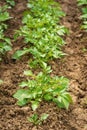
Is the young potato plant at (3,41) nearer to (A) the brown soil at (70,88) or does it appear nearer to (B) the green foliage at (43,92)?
(A) the brown soil at (70,88)

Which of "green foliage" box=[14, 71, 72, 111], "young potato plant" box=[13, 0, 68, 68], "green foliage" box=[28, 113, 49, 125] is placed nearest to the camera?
"green foliage" box=[28, 113, 49, 125]

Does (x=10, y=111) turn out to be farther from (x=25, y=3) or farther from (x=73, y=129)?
(x=25, y=3)

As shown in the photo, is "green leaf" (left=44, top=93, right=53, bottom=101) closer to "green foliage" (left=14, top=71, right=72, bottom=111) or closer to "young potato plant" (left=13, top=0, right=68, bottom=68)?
"green foliage" (left=14, top=71, right=72, bottom=111)

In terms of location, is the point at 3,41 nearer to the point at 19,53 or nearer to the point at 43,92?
the point at 19,53

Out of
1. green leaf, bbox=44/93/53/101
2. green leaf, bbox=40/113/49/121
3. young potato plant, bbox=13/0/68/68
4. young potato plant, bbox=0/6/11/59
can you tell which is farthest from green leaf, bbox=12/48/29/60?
green leaf, bbox=40/113/49/121

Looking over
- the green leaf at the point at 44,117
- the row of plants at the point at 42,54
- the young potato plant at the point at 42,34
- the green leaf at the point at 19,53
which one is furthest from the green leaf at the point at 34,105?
the green leaf at the point at 19,53

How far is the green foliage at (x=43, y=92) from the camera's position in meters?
3.71

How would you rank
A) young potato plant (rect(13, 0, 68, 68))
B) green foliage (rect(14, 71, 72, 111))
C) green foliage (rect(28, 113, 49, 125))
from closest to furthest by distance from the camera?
green foliage (rect(28, 113, 49, 125)) → green foliage (rect(14, 71, 72, 111)) → young potato plant (rect(13, 0, 68, 68))

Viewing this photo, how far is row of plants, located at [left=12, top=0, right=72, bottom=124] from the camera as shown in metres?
3.74

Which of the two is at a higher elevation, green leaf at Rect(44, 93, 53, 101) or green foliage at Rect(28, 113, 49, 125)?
green leaf at Rect(44, 93, 53, 101)

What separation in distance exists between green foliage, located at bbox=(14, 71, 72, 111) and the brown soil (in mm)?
74

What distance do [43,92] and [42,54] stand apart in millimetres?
818

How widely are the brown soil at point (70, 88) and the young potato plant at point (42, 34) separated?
0.13m

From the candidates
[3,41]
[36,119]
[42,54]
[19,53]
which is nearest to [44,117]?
[36,119]
